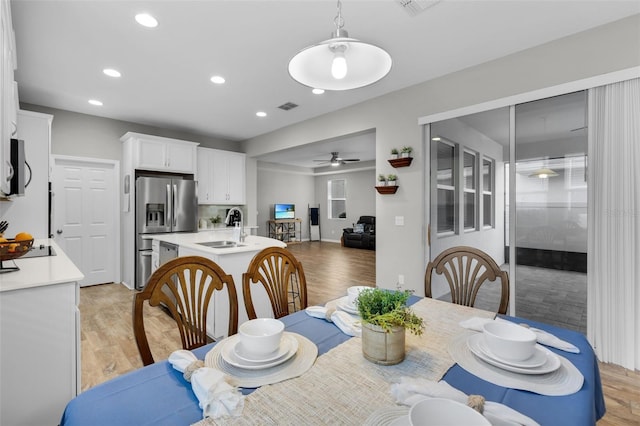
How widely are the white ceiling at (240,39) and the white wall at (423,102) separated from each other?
4.6 inches

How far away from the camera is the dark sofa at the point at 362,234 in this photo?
892 cm

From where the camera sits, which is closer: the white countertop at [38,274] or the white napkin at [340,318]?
the white napkin at [340,318]

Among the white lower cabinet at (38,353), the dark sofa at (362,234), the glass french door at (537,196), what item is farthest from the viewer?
the dark sofa at (362,234)

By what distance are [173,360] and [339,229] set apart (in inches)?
394

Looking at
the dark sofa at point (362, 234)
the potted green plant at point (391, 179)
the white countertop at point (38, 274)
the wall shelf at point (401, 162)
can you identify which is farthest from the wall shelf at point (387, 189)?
the dark sofa at point (362, 234)

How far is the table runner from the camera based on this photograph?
28.3 inches

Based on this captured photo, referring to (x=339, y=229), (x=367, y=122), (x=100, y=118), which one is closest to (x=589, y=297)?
(x=367, y=122)

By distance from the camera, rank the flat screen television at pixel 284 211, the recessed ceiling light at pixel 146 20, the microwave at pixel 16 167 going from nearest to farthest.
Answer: the microwave at pixel 16 167, the recessed ceiling light at pixel 146 20, the flat screen television at pixel 284 211

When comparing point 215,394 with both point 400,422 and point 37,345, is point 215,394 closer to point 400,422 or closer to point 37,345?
point 400,422

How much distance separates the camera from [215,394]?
2.43 feet

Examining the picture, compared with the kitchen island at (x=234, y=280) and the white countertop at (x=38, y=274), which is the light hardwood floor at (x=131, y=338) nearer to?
the kitchen island at (x=234, y=280)

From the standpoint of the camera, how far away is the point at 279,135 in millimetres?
5434

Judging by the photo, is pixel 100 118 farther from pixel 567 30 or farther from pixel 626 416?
pixel 626 416

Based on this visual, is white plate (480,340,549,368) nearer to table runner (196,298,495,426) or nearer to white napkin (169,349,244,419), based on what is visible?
table runner (196,298,495,426)
